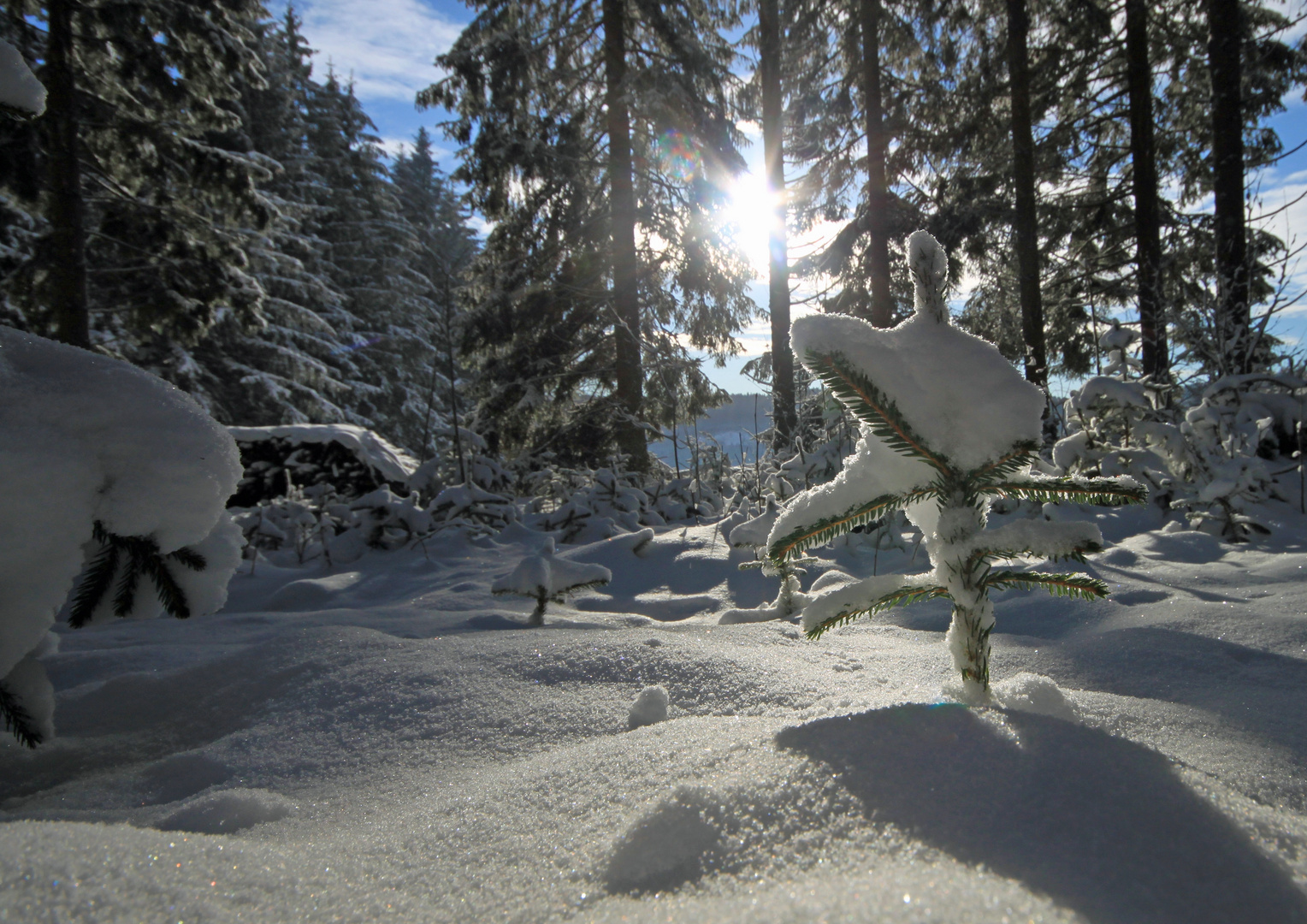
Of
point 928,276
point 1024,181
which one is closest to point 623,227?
point 1024,181

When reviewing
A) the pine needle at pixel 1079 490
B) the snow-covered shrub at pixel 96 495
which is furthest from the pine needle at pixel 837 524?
the snow-covered shrub at pixel 96 495

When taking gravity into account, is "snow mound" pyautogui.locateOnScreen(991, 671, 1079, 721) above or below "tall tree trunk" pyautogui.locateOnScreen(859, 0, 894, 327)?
below

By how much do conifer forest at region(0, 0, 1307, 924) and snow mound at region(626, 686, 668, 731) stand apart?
0.01m

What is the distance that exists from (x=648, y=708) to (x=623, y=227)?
378 inches

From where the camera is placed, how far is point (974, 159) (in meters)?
11.2

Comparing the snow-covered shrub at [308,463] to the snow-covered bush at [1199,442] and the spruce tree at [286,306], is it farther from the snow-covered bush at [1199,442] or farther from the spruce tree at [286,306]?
the spruce tree at [286,306]

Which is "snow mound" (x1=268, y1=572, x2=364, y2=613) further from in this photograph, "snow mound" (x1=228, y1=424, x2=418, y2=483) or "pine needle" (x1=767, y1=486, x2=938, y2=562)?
"pine needle" (x1=767, y1=486, x2=938, y2=562)

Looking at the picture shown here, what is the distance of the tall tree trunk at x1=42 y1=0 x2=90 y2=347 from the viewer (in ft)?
18.0

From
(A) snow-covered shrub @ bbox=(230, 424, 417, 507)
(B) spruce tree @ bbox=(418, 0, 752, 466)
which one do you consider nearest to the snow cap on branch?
(A) snow-covered shrub @ bbox=(230, 424, 417, 507)

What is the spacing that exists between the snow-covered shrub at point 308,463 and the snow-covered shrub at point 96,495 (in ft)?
18.0

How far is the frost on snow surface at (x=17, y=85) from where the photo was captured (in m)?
1.46

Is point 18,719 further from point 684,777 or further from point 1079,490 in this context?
point 1079,490

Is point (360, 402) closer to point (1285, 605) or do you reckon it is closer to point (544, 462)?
point (544, 462)

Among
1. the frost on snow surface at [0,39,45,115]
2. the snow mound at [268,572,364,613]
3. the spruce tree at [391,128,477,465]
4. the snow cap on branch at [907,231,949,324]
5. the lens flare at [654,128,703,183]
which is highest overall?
the spruce tree at [391,128,477,465]
